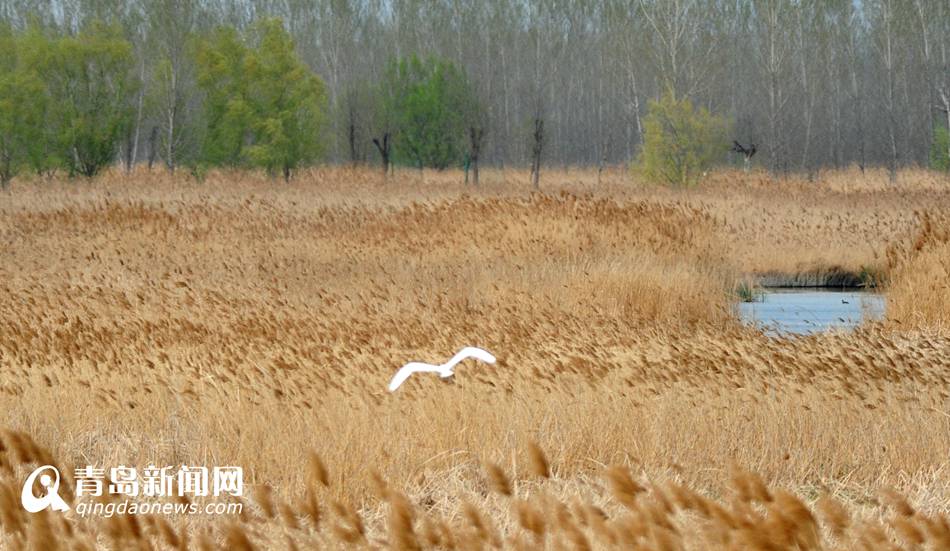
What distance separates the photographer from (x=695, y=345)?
878 cm

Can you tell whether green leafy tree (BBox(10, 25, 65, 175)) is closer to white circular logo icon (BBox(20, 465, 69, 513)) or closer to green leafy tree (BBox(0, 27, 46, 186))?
green leafy tree (BBox(0, 27, 46, 186))

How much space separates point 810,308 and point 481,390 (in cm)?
847

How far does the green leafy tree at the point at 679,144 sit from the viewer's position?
111 ft

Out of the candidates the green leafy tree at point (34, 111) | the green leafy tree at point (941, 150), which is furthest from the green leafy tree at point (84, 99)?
the green leafy tree at point (941, 150)

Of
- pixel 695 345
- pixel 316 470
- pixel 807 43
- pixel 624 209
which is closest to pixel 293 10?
pixel 807 43

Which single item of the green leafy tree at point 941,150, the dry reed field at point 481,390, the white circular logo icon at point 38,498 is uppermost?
the white circular logo icon at point 38,498

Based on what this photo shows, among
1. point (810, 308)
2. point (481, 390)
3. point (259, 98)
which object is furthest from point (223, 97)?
point (481, 390)

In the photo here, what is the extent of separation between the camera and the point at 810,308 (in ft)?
47.1

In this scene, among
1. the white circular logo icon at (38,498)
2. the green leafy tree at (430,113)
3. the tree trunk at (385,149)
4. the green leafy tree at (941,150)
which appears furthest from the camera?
the green leafy tree at (430,113)

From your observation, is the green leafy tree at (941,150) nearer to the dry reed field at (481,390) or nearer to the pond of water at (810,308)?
the pond of water at (810,308)

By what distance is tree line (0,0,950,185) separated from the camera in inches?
1478

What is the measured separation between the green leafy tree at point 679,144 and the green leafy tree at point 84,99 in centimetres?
1355

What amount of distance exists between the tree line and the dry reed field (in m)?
20.4

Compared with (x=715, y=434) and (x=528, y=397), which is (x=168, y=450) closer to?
(x=528, y=397)
